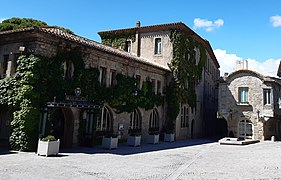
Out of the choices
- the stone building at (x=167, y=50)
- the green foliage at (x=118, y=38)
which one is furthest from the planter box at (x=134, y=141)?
the green foliage at (x=118, y=38)

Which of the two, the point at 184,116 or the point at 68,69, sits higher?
the point at 68,69

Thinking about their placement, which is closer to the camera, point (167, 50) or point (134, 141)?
point (134, 141)

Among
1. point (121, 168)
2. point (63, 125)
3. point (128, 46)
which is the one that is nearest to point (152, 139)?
point (63, 125)

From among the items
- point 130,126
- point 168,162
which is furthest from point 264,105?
point 168,162

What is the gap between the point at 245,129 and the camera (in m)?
26.0

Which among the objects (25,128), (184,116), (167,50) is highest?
(167,50)

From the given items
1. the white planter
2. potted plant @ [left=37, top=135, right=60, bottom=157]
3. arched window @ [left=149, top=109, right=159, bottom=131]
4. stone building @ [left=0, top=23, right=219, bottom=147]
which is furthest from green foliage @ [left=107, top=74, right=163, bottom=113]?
potted plant @ [left=37, top=135, right=60, bottom=157]

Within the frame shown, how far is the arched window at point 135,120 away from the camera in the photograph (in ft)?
66.5

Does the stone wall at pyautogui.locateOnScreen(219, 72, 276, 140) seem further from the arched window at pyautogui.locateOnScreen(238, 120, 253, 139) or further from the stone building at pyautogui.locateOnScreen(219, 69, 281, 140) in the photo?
the arched window at pyautogui.locateOnScreen(238, 120, 253, 139)

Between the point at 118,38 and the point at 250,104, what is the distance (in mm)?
15774

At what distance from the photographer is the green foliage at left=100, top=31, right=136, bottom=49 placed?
27703 mm

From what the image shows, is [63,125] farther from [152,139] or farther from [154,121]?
[154,121]

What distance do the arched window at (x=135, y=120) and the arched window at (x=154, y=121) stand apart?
183 centimetres

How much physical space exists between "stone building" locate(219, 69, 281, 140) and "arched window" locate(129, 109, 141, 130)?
34.5 ft
